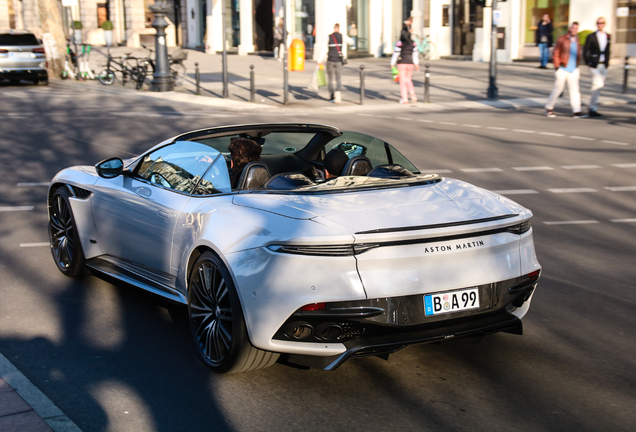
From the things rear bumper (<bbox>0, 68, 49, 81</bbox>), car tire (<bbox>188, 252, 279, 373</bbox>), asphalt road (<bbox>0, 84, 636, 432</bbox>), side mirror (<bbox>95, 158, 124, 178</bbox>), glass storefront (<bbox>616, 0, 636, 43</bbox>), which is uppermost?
glass storefront (<bbox>616, 0, 636, 43</bbox>)

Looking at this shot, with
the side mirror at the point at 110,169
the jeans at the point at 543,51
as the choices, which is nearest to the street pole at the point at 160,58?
the jeans at the point at 543,51

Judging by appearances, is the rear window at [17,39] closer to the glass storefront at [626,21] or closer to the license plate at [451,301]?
the glass storefront at [626,21]

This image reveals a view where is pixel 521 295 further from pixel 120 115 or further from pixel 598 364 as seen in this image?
pixel 120 115

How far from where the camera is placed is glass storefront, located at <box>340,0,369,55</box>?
131 ft

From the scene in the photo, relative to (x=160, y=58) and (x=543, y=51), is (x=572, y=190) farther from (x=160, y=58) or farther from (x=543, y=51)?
(x=543, y=51)

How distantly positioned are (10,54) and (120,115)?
10.7 meters

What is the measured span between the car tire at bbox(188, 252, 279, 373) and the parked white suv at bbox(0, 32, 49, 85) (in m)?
25.6

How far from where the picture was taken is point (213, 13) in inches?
1935

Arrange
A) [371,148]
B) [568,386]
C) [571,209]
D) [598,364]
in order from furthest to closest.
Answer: [571,209] → [371,148] → [598,364] → [568,386]

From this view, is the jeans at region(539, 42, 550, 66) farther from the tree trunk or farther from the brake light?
the brake light

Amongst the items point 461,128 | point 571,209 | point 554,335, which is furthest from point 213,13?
point 554,335

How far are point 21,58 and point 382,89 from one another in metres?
12.5

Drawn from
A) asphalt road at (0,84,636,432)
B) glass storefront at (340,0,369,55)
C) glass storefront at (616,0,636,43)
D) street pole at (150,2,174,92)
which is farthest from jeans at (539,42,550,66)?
asphalt road at (0,84,636,432)

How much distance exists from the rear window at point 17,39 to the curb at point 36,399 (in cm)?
2580
